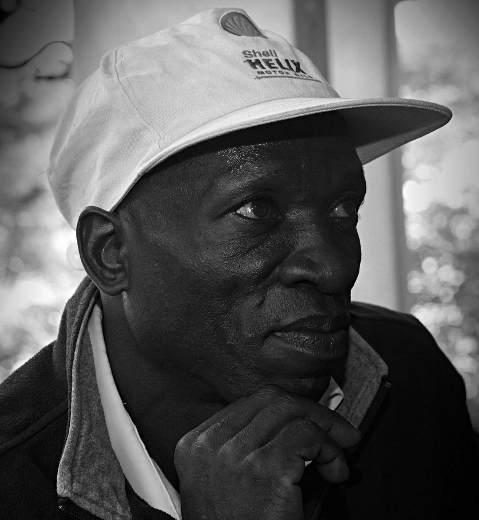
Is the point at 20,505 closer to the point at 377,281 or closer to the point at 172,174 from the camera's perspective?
the point at 172,174

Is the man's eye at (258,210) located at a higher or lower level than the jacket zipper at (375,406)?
higher

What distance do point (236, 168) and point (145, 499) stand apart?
2.15 ft

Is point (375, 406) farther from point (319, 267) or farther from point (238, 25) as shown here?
point (238, 25)

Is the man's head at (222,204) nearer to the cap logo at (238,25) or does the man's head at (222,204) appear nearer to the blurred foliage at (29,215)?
the cap logo at (238,25)

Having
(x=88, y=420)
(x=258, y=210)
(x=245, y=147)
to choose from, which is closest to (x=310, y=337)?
(x=258, y=210)

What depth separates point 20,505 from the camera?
50.2 inches

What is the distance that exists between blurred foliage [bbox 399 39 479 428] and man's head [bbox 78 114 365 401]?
48.9 inches

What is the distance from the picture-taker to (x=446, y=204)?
8.14ft

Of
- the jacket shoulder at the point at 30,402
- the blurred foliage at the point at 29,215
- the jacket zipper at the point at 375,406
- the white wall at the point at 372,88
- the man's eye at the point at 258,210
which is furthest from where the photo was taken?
the white wall at the point at 372,88

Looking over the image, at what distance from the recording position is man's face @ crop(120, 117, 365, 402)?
1.21 m

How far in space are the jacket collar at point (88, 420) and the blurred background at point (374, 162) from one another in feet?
2.77

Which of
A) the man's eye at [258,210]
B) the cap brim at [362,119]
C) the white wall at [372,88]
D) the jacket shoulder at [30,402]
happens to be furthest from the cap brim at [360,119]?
the white wall at [372,88]

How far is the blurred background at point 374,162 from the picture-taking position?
2297 millimetres

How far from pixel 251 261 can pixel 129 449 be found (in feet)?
1.51
